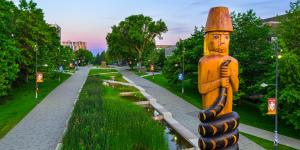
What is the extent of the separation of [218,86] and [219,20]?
181 cm

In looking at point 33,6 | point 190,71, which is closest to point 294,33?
point 190,71

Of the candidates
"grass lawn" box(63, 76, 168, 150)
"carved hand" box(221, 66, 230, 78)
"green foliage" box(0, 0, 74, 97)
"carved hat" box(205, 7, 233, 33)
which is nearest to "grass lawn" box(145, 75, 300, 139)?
"grass lawn" box(63, 76, 168, 150)

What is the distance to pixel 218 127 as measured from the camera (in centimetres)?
873

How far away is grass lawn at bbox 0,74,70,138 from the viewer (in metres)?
24.1

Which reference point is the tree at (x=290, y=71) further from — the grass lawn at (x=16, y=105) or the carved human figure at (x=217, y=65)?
the grass lawn at (x=16, y=105)

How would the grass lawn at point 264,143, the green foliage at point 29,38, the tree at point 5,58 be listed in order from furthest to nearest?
the green foliage at point 29,38
the tree at point 5,58
the grass lawn at point 264,143

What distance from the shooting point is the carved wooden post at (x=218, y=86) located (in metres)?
8.77

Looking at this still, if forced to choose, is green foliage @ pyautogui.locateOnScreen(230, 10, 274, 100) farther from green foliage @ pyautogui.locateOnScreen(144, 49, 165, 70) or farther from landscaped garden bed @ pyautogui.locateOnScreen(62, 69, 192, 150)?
green foliage @ pyautogui.locateOnScreen(144, 49, 165, 70)

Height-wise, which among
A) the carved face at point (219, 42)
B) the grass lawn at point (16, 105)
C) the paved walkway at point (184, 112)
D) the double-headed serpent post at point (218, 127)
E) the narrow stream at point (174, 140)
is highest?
the carved face at point (219, 42)

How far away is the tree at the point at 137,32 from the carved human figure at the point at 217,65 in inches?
2980

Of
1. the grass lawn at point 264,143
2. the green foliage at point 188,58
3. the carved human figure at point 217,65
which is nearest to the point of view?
the carved human figure at point 217,65

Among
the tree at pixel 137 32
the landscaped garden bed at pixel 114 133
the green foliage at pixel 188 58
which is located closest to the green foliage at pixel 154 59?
the tree at pixel 137 32

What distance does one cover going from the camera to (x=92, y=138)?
1373 centimetres

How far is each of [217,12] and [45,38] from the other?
1509 inches
